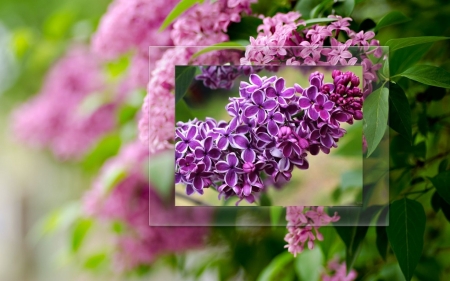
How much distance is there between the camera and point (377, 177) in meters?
0.27

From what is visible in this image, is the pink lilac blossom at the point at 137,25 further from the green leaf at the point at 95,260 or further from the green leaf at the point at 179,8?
the green leaf at the point at 95,260

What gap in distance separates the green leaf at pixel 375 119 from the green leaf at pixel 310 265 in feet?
0.67

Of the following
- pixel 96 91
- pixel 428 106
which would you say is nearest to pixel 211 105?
pixel 428 106

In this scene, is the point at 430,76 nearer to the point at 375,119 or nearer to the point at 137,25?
the point at 375,119

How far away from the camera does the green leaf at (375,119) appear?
24 cm

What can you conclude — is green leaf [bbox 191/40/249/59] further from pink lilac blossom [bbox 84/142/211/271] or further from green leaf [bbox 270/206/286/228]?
pink lilac blossom [bbox 84/142/211/271]

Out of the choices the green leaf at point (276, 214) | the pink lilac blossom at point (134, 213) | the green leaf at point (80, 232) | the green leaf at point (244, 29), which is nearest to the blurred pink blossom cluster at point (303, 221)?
the green leaf at point (276, 214)

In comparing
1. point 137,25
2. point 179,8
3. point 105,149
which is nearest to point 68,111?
point 105,149

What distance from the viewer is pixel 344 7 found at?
0.31 metres

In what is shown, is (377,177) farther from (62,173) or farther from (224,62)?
(62,173)

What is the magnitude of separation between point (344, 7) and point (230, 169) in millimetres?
138

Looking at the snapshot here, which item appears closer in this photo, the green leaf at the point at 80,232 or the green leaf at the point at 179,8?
the green leaf at the point at 179,8

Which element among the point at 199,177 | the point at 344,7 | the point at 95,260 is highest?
the point at 344,7

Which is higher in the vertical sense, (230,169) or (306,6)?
(306,6)
